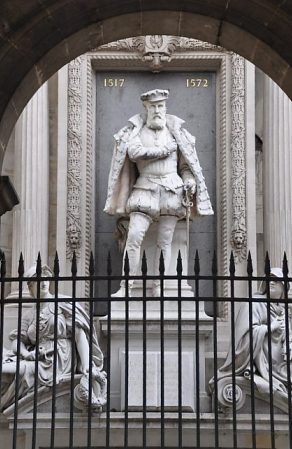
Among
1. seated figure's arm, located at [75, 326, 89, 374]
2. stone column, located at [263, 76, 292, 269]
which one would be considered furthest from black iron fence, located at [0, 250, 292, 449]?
stone column, located at [263, 76, 292, 269]

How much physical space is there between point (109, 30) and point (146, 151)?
451 centimetres

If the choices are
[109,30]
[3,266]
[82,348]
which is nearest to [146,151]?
[82,348]

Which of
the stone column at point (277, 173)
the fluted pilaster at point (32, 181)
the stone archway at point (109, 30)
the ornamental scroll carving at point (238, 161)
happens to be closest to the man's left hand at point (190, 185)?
the ornamental scroll carving at point (238, 161)

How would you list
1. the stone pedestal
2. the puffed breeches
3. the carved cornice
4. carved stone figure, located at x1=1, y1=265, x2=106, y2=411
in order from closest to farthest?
carved stone figure, located at x1=1, y1=265, x2=106, y2=411
the stone pedestal
the puffed breeches
the carved cornice

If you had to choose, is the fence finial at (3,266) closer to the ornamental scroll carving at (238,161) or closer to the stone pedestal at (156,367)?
the stone pedestal at (156,367)

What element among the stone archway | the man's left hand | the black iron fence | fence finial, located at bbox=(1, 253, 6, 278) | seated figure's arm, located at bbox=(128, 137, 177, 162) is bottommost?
the black iron fence

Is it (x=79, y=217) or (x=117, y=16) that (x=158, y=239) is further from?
(x=117, y=16)

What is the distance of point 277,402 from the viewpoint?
1205 cm

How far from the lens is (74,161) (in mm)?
15438

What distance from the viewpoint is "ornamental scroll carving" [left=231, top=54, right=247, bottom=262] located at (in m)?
15.2

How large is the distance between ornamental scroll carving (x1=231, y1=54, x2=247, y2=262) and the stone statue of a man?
3.28 ft

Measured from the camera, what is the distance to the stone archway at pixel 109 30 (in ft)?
30.3

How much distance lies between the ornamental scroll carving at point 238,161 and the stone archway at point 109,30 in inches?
219

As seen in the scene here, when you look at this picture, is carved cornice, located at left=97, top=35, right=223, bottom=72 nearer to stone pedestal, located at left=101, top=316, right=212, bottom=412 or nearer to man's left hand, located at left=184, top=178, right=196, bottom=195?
man's left hand, located at left=184, top=178, right=196, bottom=195
